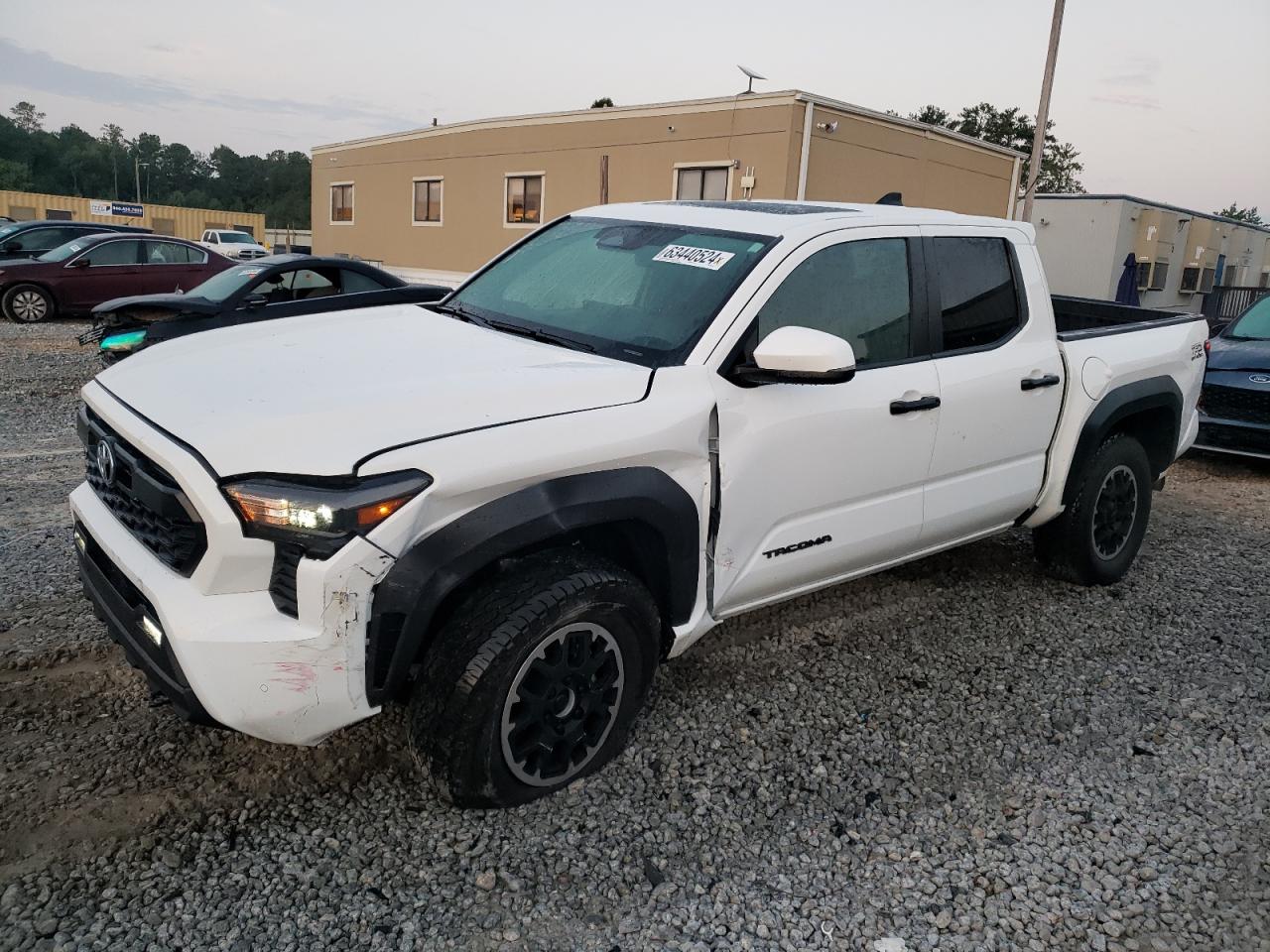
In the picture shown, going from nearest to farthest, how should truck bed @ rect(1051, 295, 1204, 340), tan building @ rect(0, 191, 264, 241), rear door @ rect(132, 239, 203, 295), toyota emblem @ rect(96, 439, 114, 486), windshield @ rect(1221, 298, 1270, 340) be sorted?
toyota emblem @ rect(96, 439, 114, 486) < truck bed @ rect(1051, 295, 1204, 340) < windshield @ rect(1221, 298, 1270, 340) < rear door @ rect(132, 239, 203, 295) < tan building @ rect(0, 191, 264, 241)

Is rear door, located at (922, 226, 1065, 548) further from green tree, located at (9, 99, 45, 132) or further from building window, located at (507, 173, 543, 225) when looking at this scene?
green tree, located at (9, 99, 45, 132)

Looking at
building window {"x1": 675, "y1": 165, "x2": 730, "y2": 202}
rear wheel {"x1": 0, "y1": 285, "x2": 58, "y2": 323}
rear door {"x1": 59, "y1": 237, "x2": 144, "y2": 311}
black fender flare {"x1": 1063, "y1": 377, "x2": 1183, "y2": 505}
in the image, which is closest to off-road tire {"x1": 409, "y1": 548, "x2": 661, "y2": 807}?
black fender flare {"x1": 1063, "y1": 377, "x2": 1183, "y2": 505}

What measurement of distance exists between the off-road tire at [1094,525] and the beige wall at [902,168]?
15.8 meters

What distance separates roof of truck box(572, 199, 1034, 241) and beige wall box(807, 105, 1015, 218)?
16.3m

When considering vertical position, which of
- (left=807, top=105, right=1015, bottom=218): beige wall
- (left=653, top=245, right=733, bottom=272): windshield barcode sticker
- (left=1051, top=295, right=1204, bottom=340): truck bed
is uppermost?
(left=807, top=105, right=1015, bottom=218): beige wall

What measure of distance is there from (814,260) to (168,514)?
89.1 inches

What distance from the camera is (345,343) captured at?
3.21m

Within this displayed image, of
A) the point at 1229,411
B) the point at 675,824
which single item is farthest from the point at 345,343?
the point at 1229,411

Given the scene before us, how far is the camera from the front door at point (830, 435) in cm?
316

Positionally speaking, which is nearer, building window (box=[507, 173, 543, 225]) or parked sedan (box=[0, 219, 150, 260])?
parked sedan (box=[0, 219, 150, 260])

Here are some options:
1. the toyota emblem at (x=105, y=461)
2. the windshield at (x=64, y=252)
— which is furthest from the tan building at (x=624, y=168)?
the toyota emblem at (x=105, y=461)

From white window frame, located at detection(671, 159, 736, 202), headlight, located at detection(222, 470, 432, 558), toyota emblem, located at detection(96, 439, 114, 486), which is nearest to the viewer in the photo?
headlight, located at detection(222, 470, 432, 558)

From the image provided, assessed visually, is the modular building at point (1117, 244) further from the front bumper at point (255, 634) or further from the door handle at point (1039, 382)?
the front bumper at point (255, 634)

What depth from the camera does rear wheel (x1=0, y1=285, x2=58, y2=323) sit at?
46.3ft
